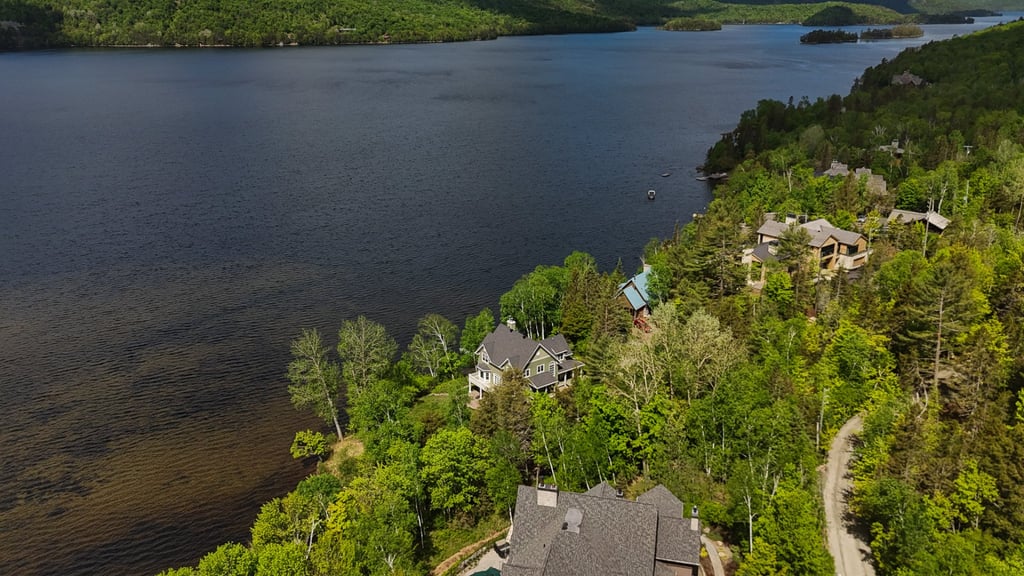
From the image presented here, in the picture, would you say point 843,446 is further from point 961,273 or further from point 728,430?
point 961,273

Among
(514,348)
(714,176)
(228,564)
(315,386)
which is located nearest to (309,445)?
(315,386)

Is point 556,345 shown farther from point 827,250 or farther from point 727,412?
point 827,250

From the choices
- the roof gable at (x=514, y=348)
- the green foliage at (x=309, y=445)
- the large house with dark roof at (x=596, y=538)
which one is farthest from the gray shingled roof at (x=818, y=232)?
the green foliage at (x=309, y=445)

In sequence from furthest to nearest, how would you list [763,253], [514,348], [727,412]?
[763,253] → [514,348] → [727,412]

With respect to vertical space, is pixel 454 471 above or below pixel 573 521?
below

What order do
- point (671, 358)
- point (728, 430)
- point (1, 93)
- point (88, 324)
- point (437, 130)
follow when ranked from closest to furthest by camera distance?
point (728, 430), point (671, 358), point (88, 324), point (437, 130), point (1, 93)

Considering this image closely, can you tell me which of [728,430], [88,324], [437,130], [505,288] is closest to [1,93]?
[437,130]
